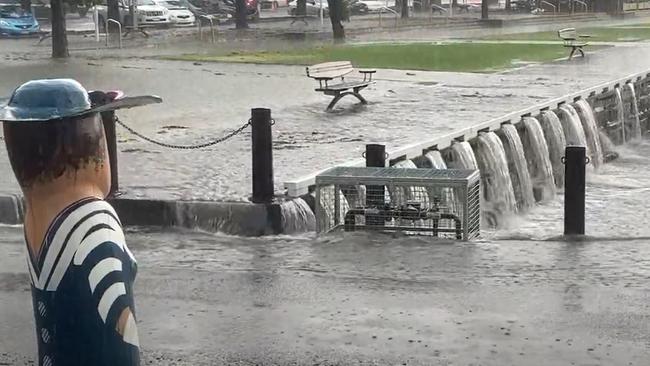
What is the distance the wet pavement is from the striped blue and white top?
7.56ft

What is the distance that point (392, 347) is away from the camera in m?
7.21

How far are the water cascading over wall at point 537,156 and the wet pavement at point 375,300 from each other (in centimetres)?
754

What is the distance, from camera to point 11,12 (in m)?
48.8

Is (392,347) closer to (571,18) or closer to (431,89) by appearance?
(431,89)

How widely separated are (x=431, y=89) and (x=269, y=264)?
15546 millimetres

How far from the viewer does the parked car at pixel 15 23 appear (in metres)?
47.7

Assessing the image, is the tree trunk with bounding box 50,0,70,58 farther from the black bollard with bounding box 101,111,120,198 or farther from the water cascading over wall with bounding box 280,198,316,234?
the water cascading over wall with bounding box 280,198,316,234

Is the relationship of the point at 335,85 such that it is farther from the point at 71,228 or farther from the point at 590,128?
the point at 71,228

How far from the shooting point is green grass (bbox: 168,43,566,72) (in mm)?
31059

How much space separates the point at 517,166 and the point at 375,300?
10.1 meters

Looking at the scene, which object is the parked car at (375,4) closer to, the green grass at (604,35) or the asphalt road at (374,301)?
the green grass at (604,35)

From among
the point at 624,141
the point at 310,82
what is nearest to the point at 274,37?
the point at 310,82

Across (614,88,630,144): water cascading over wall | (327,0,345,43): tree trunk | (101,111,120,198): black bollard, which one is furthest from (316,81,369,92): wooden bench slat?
(327,0,345,43): tree trunk

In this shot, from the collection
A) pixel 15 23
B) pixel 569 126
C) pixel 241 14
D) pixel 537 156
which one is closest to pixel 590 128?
pixel 569 126
